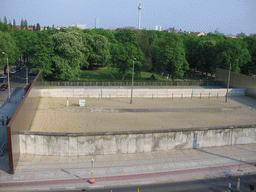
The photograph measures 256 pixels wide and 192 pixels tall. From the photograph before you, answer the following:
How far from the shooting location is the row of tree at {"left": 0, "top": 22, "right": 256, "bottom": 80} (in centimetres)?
4528

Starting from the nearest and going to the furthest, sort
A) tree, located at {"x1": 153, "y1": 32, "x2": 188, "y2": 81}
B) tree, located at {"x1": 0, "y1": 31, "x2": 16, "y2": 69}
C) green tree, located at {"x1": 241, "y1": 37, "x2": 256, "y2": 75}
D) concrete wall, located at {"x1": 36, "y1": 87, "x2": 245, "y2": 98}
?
1. concrete wall, located at {"x1": 36, "y1": 87, "x2": 245, "y2": 98}
2. tree, located at {"x1": 0, "y1": 31, "x2": 16, "y2": 69}
3. tree, located at {"x1": 153, "y1": 32, "x2": 188, "y2": 81}
4. green tree, located at {"x1": 241, "y1": 37, "x2": 256, "y2": 75}

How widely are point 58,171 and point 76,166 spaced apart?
1310 mm

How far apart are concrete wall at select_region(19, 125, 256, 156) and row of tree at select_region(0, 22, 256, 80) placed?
26.8 metres

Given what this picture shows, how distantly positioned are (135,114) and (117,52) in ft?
75.9

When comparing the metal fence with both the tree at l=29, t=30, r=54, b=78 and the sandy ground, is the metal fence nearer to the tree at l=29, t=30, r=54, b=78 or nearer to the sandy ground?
the tree at l=29, t=30, r=54, b=78

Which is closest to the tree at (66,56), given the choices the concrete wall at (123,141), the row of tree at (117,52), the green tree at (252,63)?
the row of tree at (117,52)

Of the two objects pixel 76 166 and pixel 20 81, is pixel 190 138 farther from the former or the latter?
pixel 20 81

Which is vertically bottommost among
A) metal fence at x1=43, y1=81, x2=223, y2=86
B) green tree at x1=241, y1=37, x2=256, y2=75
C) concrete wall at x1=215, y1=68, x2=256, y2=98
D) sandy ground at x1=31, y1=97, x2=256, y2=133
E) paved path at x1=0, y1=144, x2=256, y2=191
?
paved path at x1=0, y1=144, x2=256, y2=191

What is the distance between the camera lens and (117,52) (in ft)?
165

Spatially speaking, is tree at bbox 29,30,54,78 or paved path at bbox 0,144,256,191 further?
tree at bbox 29,30,54,78

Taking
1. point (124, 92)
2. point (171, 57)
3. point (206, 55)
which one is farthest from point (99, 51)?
point (206, 55)

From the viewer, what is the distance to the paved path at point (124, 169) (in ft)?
51.6

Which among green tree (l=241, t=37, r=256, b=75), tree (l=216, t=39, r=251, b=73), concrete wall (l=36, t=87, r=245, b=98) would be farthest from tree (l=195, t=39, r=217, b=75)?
concrete wall (l=36, t=87, r=245, b=98)

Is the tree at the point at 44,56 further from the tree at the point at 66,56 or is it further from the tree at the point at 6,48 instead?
the tree at the point at 6,48
